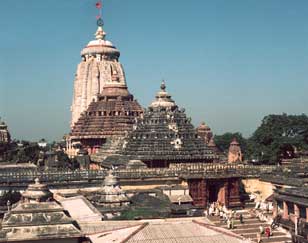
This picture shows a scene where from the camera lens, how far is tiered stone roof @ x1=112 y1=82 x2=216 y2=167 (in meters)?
42.2

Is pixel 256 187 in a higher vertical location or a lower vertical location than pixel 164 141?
lower

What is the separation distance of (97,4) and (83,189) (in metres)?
47.9

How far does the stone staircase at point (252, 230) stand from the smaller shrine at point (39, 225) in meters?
10.7

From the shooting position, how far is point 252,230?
29.1 meters

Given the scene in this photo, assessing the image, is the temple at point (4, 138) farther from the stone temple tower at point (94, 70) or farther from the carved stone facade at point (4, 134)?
the stone temple tower at point (94, 70)

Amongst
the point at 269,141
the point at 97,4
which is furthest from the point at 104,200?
the point at 97,4

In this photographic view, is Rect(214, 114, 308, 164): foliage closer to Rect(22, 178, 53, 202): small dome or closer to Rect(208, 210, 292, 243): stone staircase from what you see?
Rect(208, 210, 292, 243): stone staircase

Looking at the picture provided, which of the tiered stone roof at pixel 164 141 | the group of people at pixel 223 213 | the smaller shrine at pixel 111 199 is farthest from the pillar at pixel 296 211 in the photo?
the tiered stone roof at pixel 164 141

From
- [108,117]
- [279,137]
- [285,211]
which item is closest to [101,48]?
[108,117]

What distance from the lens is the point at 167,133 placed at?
4334 cm

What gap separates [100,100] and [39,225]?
45898 millimetres

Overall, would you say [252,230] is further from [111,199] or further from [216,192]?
[216,192]

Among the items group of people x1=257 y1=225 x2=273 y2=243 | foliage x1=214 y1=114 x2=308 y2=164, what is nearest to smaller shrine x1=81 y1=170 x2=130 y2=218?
group of people x1=257 y1=225 x2=273 y2=243

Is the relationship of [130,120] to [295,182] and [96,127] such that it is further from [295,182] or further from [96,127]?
[295,182]
